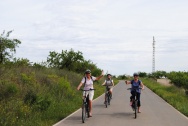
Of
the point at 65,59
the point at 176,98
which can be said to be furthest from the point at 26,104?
the point at 65,59

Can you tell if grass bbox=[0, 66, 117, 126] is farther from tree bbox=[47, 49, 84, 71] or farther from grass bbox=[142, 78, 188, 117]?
tree bbox=[47, 49, 84, 71]

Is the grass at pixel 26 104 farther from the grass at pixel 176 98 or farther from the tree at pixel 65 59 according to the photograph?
the tree at pixel 65 59

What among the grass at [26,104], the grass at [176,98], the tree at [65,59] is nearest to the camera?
the grass at [26,104]

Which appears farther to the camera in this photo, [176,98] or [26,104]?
[176,98]

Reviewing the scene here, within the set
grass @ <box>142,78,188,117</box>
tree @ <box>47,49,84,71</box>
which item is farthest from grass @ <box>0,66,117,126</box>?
tree @ <box>47,49,84,71</box>

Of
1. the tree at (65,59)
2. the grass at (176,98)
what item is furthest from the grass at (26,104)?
the tree at (65,59)

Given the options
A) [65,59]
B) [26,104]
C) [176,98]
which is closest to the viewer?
[26,104]

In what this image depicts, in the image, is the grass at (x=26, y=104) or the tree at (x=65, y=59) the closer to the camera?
the grass at (x=26, y=104)

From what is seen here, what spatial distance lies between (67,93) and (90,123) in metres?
9.58

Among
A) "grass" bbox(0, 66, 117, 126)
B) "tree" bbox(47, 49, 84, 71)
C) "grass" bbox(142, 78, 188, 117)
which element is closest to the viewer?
"grass" bbox(0, 66, 117, 126)

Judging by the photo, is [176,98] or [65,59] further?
[65,59]

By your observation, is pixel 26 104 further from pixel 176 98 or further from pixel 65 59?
pixel 65 59

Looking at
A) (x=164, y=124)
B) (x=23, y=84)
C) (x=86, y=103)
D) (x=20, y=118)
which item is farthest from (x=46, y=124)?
(x=23, y=84)

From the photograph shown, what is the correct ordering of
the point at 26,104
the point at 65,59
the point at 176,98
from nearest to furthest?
the point at 26,104 → the point at 176,98 → the point at 65,59
